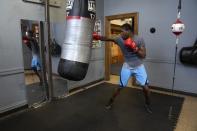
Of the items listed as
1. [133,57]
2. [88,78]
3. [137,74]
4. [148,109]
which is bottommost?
[148,109]

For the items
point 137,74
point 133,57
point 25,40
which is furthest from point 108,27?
point 25,40

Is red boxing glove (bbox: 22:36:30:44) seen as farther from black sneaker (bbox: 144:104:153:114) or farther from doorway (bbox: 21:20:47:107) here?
black sneaker (bbox: 144:104:153:114)

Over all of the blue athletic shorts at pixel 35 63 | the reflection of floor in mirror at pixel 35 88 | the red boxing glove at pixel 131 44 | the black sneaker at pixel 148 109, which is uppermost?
the red boxing glove at pixel 131 44

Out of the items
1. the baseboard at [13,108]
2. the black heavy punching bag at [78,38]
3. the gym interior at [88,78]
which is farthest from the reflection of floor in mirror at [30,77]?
the black heavy punching bag at [78,38]

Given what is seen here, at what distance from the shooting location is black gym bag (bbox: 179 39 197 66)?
3.28 m

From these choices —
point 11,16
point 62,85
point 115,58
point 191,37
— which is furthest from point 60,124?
point 115,58

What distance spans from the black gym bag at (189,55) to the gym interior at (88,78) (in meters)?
0.02

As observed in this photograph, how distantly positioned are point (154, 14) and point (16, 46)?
117 inches

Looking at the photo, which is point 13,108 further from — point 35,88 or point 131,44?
point 131,44

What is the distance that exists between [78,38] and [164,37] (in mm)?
3105

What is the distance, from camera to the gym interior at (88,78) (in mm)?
2596

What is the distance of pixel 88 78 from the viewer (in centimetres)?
453

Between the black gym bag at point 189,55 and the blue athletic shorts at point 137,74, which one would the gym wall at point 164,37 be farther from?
the blue athletic shorts at point 137,74

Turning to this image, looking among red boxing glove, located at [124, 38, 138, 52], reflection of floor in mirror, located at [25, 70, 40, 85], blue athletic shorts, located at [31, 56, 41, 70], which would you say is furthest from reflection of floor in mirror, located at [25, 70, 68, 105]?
red boxing glove, located at [124, 38, 138, 52]
